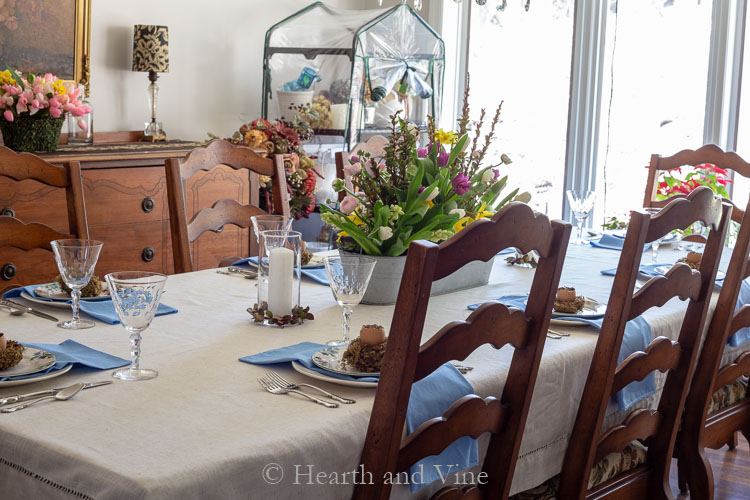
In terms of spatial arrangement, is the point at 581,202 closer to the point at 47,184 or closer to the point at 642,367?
the point at 642,367

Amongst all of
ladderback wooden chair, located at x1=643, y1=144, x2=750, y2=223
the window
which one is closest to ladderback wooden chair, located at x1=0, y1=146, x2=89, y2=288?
ladderback wooden chair, located at x1=643, y1=144, x2=750, y2=223

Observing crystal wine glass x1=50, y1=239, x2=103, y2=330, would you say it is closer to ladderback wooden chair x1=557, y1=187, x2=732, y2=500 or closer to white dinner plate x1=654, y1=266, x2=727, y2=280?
ladderback wooden chair x1=557, y1=187, x2=732, y2=500

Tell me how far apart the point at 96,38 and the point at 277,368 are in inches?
109

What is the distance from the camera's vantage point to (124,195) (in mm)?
3096

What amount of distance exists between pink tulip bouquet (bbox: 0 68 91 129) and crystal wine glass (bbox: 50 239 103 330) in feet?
5.20

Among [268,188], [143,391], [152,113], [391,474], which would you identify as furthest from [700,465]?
[152,113]

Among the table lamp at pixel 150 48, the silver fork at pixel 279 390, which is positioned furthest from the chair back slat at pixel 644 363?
the table lamp at pixel 150 48

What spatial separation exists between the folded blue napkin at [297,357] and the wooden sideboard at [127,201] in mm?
1756

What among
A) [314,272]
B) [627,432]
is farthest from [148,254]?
[627,432]

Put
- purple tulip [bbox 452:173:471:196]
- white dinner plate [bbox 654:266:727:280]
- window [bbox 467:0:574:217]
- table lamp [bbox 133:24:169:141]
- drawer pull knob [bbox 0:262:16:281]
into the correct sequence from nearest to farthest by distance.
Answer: purple tulip [bbox 452:173:471:196], white dinner plate [bbox 654:266:727:280], drawer pull knob [bbox 0:262:16:281], table lamp [bbox 133:24:169:141], window [bbox 467:0:574:217]

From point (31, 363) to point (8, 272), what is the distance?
1.69m

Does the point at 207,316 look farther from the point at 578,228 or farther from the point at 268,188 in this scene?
the point at 268,188

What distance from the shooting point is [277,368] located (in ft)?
4.21

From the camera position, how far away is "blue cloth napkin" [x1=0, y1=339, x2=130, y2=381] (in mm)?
1219
